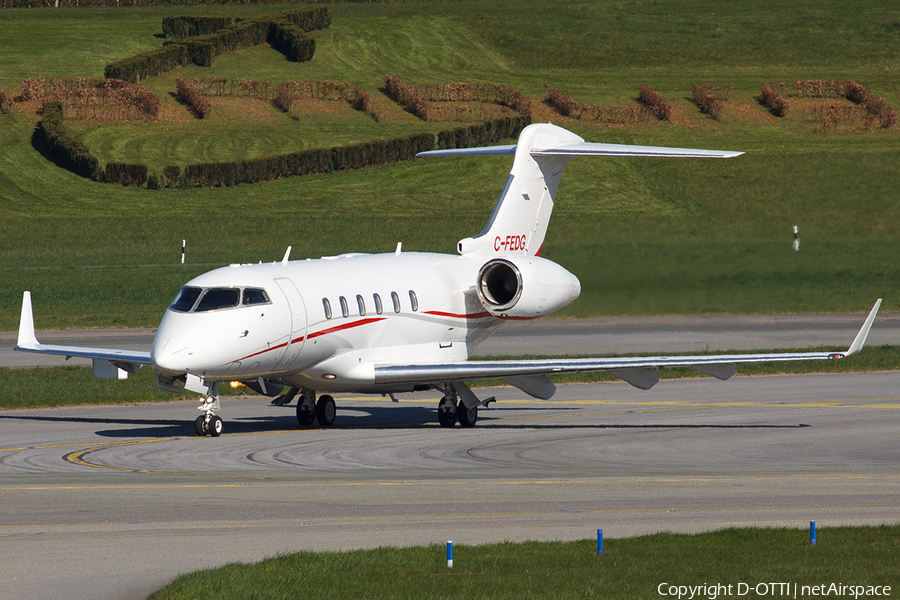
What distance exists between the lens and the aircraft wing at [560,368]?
25.2m

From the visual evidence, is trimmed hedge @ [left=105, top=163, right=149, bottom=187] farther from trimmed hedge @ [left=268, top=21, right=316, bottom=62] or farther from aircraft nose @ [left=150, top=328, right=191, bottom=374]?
aircraft nose @ [left=150, top=328, right=191, bottom=374]

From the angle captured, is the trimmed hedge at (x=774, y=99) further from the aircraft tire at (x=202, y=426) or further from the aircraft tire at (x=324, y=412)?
the aircraft tire at (x=202, y=426)

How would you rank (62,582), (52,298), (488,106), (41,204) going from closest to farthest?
(62,582), (52,298), (41,204), (488,106)

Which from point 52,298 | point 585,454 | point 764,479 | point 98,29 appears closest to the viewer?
point 764,479

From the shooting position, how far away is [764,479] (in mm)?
19938

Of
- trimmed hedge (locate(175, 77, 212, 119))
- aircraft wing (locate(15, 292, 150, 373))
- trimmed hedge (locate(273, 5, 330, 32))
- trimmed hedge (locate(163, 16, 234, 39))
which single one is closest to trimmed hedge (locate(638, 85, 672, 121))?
trimmed hedge (locate(273, 5, 330, 32))

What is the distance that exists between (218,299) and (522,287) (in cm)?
727

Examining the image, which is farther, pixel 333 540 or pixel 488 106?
pixel 488 106

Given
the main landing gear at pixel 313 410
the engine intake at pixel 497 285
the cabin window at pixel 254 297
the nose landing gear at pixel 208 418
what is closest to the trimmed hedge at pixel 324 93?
the engine intake at pixel 497 285

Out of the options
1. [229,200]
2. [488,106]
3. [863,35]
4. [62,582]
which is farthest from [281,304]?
[863,35]

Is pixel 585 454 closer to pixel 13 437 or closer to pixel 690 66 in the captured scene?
pixel 13 437

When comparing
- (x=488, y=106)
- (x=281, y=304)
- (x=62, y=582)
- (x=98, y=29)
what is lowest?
(x=62, y=582)

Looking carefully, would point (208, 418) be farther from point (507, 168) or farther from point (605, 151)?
point (507, 168)

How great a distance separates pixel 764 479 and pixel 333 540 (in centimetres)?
776
